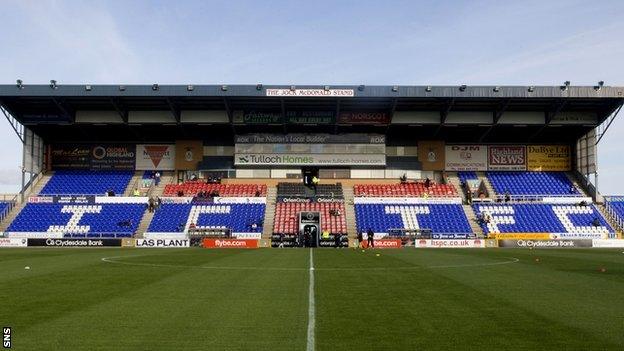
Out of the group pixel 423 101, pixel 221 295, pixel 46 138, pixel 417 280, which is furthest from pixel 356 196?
pixel 221 295

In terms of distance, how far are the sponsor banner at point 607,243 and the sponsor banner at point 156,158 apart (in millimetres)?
45289

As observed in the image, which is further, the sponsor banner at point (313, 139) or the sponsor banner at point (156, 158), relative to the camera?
the sponsor banner at point (156, 158)

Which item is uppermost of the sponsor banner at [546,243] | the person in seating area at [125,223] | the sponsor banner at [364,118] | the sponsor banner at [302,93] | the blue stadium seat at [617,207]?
the sponsor banner at [302,93]

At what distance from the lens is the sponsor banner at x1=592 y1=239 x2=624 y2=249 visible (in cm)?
5056

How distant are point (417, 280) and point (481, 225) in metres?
41.7

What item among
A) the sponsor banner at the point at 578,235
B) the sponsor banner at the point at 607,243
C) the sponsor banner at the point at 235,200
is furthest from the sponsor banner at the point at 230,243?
the sponsor banner at the point at 607,243

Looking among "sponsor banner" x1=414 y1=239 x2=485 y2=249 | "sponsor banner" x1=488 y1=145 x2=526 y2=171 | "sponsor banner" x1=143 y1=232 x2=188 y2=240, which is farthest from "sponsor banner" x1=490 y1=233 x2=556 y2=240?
"sponsor banner" x1=143 y1=232 x2=188 y2=240

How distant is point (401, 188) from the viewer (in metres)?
62.2

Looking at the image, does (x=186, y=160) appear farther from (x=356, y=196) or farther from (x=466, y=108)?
(x=466, y=108)

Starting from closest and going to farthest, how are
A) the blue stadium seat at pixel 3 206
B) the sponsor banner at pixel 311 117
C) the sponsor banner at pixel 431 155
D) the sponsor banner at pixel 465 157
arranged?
the blue stadium seat at pixel 3 206 → the sponsor banner at pixel 311 117 → the sponsor banner at pixel 431 155 → the sponsor banner at pixel 465 157

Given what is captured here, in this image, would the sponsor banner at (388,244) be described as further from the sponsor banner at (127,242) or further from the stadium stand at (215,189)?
the sponsor banner at (127,242)

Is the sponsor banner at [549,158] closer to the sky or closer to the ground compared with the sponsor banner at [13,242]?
closer to the sky

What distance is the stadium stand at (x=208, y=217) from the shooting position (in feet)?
181

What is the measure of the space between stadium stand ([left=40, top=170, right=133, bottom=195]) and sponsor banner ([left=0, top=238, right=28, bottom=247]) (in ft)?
37.5
